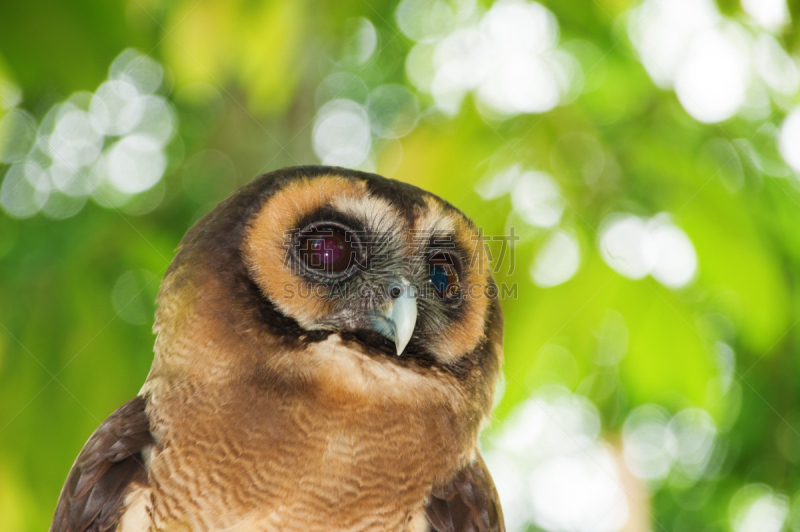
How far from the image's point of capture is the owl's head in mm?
1127

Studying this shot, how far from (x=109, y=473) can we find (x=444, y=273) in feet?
2.51

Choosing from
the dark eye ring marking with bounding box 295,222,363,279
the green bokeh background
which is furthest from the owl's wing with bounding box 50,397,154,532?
the dark eye ring marking with bounding box 295,222,363,279

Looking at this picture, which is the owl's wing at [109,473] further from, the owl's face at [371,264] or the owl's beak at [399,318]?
the owl's beak at [399,318]

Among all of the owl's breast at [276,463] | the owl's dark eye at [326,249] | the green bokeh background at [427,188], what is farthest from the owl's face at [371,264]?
the green bokeh background at [427,188]

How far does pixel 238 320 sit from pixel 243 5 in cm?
75

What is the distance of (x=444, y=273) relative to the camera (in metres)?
1.36

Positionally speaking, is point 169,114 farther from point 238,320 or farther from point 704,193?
point 704,193

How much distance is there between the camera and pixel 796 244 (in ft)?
6.56

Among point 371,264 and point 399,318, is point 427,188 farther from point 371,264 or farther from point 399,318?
point 399,318

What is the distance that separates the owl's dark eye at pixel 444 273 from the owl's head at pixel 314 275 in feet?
0.13

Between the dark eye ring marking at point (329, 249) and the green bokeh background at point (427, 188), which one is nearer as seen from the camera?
the dark eye ring marking at point (329, 249)

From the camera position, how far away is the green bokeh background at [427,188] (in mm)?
1427

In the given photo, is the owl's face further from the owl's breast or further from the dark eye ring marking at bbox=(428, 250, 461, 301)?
the owl's breast

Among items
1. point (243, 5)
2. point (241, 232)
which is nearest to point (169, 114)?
point (243, 5)
